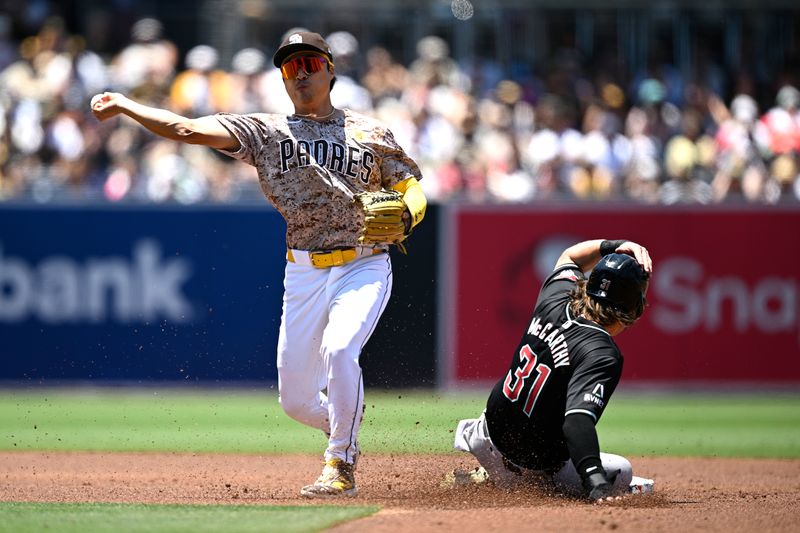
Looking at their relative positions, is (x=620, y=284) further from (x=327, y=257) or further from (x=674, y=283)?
(x=674, y=283)

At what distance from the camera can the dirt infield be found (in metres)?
5.63

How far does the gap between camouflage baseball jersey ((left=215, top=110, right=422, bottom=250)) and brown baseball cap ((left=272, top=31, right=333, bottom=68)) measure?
33 centimetres

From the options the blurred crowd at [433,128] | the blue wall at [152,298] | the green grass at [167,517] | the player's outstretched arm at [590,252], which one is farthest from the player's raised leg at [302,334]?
the blurred crowd at [433,128]

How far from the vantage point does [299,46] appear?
6512mm

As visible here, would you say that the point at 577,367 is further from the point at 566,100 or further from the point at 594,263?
the point at 566,100

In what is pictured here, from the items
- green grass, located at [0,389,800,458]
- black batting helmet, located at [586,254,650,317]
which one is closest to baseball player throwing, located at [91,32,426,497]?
black batting helmet, located at [586,254,650,317]

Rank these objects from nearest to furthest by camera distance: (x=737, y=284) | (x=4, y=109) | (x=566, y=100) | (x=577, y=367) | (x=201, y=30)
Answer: (x=577, y=367) → (x=737, y=284) → (x=4, y=109) → (x=566, y=100) → (x=201, y=30)

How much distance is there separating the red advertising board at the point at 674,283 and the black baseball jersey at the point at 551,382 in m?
6.43

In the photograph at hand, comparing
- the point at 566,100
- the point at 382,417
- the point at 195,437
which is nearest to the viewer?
the point at 195,437

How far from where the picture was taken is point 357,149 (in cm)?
663

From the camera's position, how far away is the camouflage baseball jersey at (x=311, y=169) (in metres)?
6.55

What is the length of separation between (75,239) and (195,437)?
3.46m

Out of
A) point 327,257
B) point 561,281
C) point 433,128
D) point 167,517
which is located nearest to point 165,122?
point 327,257

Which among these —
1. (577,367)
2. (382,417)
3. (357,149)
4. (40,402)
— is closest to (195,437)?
(382,417)
